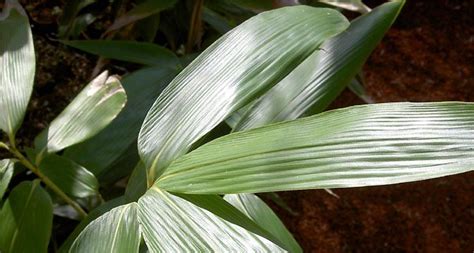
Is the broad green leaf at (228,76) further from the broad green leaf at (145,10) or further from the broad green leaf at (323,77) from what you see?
the broad green leaf at (145,10)

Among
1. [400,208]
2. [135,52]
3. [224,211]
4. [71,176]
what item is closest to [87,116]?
[71,176]

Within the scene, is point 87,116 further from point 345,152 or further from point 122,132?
point 345,152

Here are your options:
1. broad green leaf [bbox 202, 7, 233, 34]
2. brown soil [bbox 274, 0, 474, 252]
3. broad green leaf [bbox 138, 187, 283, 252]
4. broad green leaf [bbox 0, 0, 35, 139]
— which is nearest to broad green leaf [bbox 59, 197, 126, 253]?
broad green leaf [bbox 0, 0, 35, 139]

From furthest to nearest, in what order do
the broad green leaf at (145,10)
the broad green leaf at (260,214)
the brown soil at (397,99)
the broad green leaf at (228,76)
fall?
the brown soil at (397,99) → the broad green leaf at (145,10) → the broad green leaf at (260,214) → the broad green leaf at (228,76)

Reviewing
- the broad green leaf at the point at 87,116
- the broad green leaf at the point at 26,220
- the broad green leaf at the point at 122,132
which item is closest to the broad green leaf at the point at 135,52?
the broad green leaf at the point at 122,132

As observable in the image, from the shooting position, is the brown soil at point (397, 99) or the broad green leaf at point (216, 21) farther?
the brown soil at point (397, 99)

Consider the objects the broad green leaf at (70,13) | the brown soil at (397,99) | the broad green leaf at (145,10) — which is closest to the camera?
the broad green leaf at (145,10)

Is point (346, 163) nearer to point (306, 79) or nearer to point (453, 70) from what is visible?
point (306, 79)

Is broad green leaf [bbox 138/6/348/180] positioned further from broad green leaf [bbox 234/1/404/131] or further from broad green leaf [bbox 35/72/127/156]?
broad green leaf [bbox 35/72/127/156]
